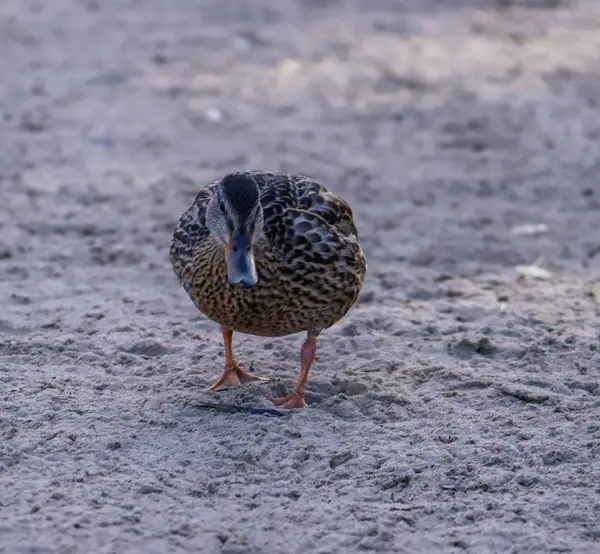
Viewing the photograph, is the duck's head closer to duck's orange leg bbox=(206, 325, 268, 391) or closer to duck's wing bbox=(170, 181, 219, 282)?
duck's wing bbox=(170, 181, 219, 282)

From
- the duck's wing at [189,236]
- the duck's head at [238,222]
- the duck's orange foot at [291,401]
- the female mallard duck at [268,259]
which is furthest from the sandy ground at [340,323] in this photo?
the duck's head at [238,222]

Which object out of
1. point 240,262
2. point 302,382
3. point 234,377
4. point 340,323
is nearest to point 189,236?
point 240,262

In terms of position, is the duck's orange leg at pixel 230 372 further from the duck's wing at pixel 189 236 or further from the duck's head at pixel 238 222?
the duck's head at pixel 238 222

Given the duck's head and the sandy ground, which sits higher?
the duck's head

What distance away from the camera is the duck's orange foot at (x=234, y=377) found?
5.45 meters

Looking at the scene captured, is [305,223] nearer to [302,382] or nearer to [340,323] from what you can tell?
[302,382]

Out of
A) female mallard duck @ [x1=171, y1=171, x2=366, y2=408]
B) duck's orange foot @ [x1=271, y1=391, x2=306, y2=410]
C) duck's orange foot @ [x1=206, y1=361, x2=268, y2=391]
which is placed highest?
female mallard duck @ [x1=171, y1=171, x2=366, y2=408]

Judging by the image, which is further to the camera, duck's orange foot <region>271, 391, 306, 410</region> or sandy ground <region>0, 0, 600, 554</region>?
duck's orange foot <region>271, 391, 306, 410</region>

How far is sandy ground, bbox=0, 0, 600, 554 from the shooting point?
434 centimetres

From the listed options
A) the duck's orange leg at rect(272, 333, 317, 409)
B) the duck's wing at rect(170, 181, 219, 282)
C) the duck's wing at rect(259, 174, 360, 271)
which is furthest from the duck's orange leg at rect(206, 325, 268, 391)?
the duck's wing at rect(259, 174, 360, 271)

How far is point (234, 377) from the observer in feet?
18.1

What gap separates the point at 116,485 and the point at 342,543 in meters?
0.88

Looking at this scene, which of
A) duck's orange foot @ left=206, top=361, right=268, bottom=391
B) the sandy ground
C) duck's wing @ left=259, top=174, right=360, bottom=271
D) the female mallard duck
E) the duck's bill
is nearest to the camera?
the sandy ground

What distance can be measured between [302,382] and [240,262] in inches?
27.4
